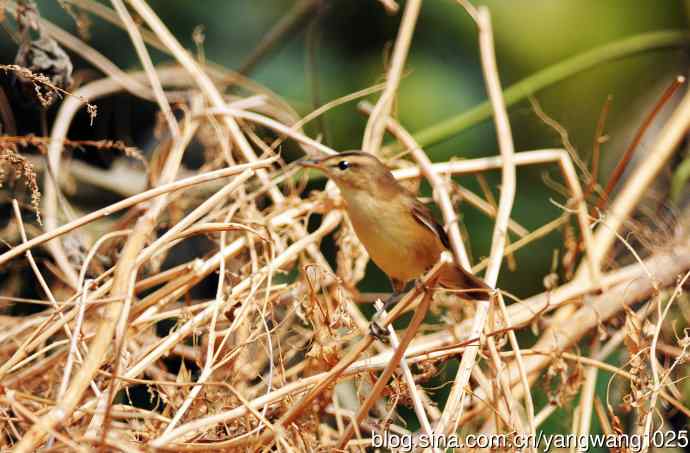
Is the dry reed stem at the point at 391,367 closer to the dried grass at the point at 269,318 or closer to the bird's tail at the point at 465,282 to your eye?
the dried grass at the point at 269,318

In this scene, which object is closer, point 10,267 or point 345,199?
point 345,199

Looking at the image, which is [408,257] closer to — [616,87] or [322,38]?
[322,38]

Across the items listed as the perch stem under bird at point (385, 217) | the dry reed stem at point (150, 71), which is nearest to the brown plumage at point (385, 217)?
the perch stem under bird at point (385, 217)

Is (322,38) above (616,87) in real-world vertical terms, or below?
above

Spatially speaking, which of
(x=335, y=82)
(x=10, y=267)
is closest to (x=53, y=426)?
(x=10, y=267)

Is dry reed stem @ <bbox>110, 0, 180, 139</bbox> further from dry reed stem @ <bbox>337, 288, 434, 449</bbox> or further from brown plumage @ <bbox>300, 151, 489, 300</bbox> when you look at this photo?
dry reed stem @ <bbox>337, 288, 434, 449</bbox>

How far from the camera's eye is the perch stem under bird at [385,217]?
1.95 meters

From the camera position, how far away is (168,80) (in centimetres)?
246

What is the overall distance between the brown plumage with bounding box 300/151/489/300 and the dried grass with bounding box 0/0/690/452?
76 mm

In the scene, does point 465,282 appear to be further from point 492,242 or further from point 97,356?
point 97,356

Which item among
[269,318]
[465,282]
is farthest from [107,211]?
[465,282]

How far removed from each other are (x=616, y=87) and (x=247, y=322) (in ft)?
7.86

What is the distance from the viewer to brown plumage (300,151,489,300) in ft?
6.40

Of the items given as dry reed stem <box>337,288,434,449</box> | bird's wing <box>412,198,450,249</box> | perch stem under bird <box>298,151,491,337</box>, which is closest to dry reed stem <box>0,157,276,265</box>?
dry reed stem <box>337,288,434,449</box>
